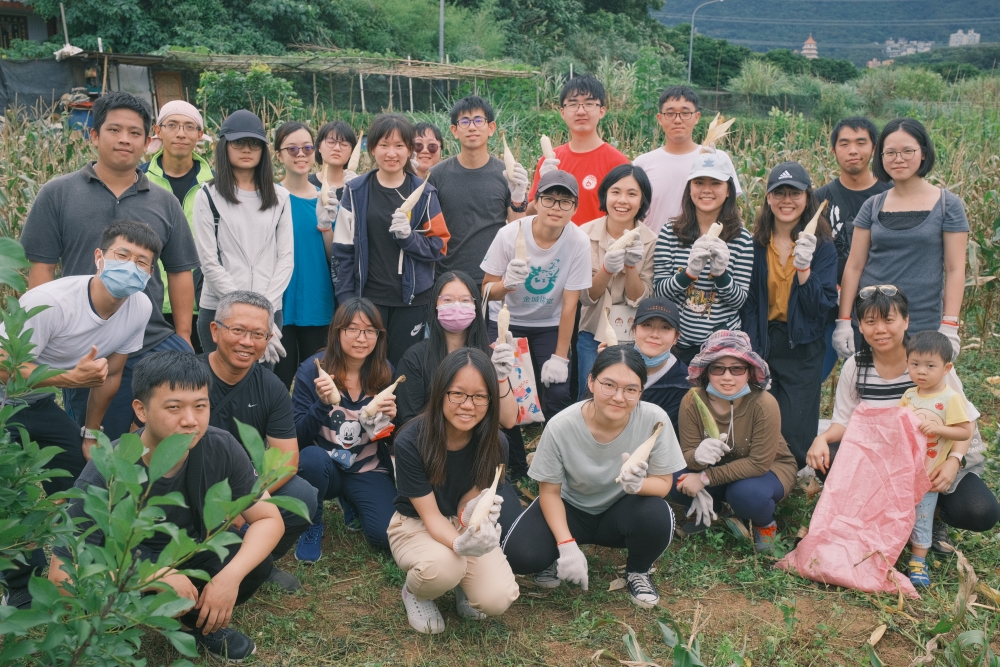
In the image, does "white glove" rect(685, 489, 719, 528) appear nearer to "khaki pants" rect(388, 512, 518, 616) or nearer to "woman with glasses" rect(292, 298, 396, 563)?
"khaki pants" rect(388, 512, 518, 616)

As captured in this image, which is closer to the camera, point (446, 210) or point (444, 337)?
point (444, 337)

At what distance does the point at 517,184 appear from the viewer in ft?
16.1

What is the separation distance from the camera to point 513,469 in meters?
4.72

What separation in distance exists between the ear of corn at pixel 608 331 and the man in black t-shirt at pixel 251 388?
1.64 m

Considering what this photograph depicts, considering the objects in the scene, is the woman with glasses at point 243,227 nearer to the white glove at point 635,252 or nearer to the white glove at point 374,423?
the white glove at point 374,423

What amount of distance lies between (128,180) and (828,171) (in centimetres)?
640

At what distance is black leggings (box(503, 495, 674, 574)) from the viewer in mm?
3451

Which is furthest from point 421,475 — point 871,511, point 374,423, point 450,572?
point 871,511

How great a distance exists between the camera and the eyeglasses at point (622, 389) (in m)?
3.33

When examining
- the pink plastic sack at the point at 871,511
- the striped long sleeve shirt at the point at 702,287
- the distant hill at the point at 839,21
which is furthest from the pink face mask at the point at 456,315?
the distant hill at the point at 839,21

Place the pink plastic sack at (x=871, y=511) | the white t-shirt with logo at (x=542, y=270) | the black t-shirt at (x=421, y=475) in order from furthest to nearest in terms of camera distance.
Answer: the white t-shirt with logo at (x=542, y=270), the pink plastic sack at (x=871, y=511), the black t-shirt at (x=421, y=475)

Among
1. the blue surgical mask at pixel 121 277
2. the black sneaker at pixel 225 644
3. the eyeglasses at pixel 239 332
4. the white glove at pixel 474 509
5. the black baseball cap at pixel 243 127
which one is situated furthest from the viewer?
the black baseball cap at pixel 243 127

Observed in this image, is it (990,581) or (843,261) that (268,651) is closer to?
(990,581)

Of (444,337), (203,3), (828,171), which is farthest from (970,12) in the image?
(444,337)
